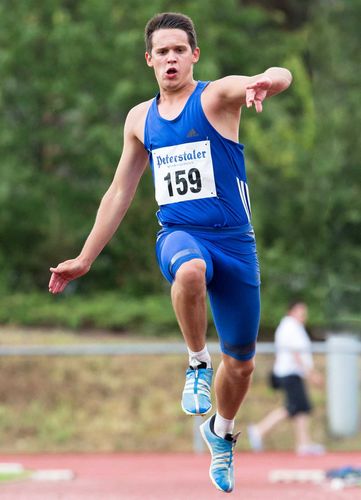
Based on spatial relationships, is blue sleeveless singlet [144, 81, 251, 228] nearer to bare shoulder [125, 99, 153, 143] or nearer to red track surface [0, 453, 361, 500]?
bare shoulder [125, 99, 153, 143]

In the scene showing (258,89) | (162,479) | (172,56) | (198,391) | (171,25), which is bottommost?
(162,479)

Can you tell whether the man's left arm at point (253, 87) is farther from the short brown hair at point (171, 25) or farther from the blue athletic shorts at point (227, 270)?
the blue athletic shorts at point (227, 270)

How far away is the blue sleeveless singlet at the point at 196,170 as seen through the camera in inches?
260

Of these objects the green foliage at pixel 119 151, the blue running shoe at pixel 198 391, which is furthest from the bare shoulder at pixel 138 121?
the green foliage at pixel 119 151

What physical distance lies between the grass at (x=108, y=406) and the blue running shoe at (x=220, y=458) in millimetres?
9652

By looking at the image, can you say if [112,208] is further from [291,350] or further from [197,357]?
[291,350]

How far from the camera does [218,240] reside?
6.70 metres

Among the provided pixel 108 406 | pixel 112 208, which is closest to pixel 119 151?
pixel 108 406

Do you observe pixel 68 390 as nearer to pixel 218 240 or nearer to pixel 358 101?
pixel 358 101

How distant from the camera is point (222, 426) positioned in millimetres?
7414

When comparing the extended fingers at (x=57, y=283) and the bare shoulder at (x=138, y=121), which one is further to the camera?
the extended fingers at (x=57, y=283)

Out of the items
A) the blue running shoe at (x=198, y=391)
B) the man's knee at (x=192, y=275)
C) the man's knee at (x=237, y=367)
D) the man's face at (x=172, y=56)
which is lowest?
the blue running shoe at (x=198, y=391)

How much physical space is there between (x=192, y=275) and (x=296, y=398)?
9492 mm

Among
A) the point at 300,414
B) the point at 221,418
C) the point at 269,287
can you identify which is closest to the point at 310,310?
the point at 269,287
